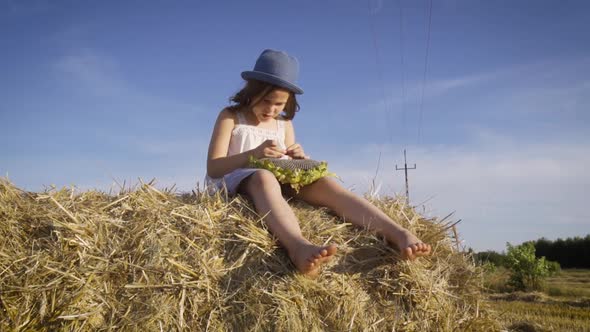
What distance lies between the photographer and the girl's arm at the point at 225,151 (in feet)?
9.55

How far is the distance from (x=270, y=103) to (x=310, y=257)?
4.98ft

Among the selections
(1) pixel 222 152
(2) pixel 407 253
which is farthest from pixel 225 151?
(2) pixel 407 253

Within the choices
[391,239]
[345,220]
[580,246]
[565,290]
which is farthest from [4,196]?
[580,246]

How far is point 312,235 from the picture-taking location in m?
2.54

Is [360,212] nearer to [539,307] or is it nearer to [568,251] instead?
[539,307]

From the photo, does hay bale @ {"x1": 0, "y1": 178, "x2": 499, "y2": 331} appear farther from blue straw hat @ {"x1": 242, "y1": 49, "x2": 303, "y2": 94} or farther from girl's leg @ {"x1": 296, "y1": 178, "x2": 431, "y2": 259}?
blue straw hat @ {"x1": 242, "y1": 49, "x2": 303, "y2": 94}

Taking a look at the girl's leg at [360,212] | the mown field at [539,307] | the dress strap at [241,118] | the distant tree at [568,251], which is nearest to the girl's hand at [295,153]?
the girl's leg at [360,212]

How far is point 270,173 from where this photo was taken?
8.82ft

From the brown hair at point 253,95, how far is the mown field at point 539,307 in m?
1.80

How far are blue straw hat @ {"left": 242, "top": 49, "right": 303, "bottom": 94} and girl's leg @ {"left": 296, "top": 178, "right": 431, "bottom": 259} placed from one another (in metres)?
0.79

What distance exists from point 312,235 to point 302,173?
1.41 feet

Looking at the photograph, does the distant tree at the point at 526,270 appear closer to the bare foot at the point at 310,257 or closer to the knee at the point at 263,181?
the knee at the point at 263,181

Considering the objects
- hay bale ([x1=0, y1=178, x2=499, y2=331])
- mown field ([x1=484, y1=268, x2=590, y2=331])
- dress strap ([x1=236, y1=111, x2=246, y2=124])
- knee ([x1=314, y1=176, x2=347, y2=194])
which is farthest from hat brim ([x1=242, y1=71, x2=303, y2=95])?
mown field ([x1=484, y1=268, x2=590, y2=331])

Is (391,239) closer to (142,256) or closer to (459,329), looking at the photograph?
(459,329)
